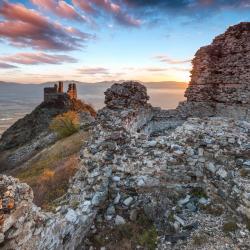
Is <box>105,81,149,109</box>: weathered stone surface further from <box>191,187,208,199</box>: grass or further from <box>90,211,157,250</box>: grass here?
<box>90,211,157,250</box>: grass

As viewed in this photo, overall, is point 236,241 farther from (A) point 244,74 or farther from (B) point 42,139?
(B) point 42,139

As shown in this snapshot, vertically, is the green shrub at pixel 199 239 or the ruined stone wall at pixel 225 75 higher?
the ruined stone wall at pixel 225 75

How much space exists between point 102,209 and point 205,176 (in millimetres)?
3122

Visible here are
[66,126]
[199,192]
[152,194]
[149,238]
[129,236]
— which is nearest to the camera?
[149,238]

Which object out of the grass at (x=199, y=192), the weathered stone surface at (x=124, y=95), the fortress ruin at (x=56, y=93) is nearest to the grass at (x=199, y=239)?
the grass at (x=199, y=192)

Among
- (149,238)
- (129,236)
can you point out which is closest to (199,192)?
(149,238)

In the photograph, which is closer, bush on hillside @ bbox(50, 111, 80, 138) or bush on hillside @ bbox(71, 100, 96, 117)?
bush on hillside @ bbox(50, 111, 80, 138)

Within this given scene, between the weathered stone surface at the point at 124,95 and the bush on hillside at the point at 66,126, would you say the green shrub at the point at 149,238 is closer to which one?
the weathered stone surface at the point at 124,95

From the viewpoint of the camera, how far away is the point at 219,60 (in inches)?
Answer: 691

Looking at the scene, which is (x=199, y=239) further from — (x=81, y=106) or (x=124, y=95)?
(x=81, y=106)

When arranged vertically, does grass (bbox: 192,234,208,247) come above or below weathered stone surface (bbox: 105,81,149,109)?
below

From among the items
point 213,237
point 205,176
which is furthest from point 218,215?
point 205,176

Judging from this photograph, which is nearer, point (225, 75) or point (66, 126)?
point (225, 75)

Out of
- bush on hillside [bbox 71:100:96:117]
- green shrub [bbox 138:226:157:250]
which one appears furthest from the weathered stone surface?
bush on hillside [bbox 71:100:96:117]
